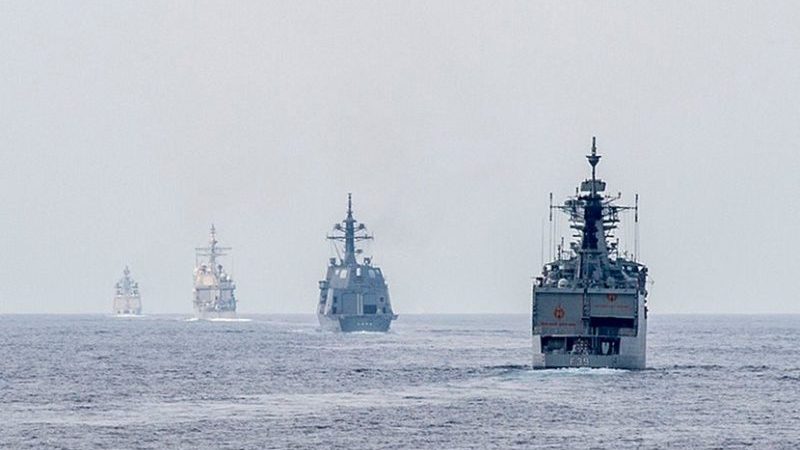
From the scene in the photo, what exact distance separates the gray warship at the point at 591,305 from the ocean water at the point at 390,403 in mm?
1384

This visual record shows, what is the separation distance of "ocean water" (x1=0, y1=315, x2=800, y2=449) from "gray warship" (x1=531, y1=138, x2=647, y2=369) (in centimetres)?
138

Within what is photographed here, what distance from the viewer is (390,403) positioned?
89.2 meters

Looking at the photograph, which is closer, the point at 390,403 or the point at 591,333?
the point at 390,403

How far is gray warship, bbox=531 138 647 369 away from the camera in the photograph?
104625mm

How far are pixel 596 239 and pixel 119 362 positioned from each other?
45.9 metres

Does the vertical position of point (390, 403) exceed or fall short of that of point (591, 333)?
it falls short

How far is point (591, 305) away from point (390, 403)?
20233 millimetres

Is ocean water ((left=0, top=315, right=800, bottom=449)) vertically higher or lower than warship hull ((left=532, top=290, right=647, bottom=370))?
lower

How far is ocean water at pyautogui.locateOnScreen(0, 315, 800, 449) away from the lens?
71.0m

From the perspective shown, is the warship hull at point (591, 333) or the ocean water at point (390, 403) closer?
the ocean water at point (390, 403)

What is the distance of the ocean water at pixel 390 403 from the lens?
233 ft

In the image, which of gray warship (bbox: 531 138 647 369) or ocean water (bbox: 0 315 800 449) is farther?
gray warship (bbox: 531 138 647 369)

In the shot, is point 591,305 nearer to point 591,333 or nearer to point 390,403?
point 591,333

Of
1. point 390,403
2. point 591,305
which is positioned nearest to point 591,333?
point 591,305
